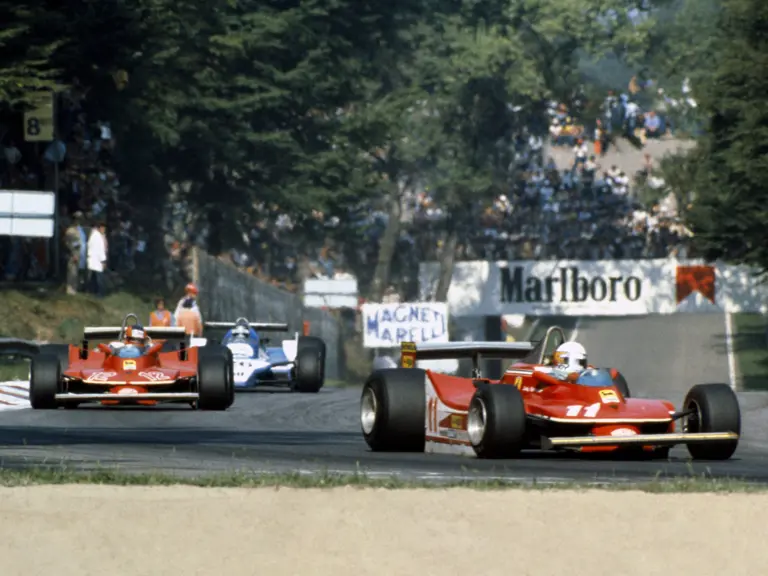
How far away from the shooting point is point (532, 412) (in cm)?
1606

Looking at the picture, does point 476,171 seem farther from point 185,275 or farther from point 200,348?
point 200,348

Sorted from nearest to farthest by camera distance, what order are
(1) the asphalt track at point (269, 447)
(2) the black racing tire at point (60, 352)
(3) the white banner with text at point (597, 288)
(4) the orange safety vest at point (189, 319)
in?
(1) the asphalt track at point (269, 447) → (2) the black racing tire at point (60, 352) → (4) the orange safety vest at point (189, 319) → (3) the white banner with text at point (597, 288)

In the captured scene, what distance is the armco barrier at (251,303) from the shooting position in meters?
39.1

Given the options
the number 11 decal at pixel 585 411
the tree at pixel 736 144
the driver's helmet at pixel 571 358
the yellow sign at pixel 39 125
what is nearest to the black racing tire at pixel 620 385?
the driver's helmet at pixel 571 358

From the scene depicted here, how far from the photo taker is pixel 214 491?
37.8 ft

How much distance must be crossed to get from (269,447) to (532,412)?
272 cm

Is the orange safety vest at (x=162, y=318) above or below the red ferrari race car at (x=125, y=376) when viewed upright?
above

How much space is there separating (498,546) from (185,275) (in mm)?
34760

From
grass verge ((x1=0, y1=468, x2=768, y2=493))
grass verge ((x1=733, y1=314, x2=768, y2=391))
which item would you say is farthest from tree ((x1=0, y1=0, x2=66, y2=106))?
grass verge ((x1=0, y1=468, x2=768, y2=493))

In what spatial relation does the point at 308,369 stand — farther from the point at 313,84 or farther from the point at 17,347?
the point at 313,84

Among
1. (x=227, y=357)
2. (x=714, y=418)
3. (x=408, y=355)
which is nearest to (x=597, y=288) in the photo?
(x=227, y=357)

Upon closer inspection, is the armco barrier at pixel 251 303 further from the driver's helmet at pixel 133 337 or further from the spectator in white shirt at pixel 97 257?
the driver's helmet at pixel 133 337

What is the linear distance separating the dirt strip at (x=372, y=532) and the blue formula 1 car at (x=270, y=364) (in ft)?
56.6

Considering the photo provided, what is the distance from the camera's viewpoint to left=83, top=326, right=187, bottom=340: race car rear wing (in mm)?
23500
